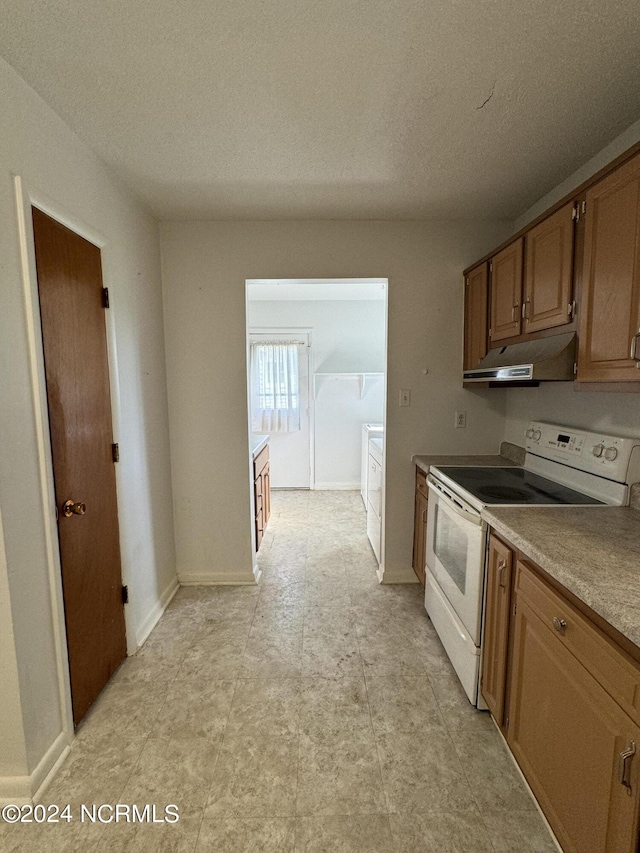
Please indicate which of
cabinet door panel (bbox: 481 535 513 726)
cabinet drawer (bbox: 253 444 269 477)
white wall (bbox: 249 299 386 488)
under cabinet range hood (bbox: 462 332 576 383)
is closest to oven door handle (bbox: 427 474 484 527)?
cabinet door panel (bbox: 481 535 513 726)

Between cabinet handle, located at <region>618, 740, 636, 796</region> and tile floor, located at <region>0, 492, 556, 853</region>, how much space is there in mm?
611

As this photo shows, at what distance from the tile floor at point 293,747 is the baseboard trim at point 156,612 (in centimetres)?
5

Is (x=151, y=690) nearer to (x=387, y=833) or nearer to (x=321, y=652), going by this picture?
(x=321, y=652)

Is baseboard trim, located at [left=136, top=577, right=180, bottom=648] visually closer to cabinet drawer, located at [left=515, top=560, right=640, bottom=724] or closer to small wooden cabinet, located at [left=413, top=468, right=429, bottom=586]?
small wooden cabinet, located at [left=413, top=468, right=429, bottom=586]

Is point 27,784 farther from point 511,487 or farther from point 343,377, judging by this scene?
point 343,377

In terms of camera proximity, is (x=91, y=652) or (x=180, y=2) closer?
(x=180, y=2)

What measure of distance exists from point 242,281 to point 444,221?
1.41 metres

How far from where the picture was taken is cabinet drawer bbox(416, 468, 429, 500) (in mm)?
2375

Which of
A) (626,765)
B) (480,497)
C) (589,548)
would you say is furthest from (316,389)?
(626,765)

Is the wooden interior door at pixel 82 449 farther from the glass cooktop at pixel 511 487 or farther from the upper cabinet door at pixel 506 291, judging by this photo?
the upper cabinet door at pixel 506 291

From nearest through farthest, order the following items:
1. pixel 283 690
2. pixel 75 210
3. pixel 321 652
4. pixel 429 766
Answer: pixel 429 766
pixel 75 210
pixel 283 690
pixel 321 652

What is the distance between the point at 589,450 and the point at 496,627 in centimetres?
89

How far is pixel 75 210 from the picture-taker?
158cm

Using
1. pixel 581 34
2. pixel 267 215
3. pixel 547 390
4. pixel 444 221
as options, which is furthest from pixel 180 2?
pixel 547 390
